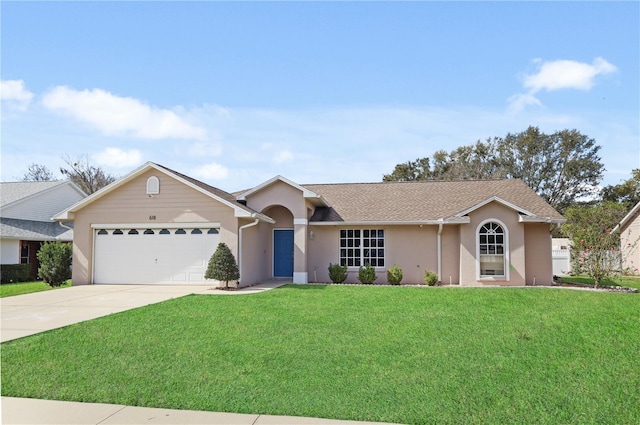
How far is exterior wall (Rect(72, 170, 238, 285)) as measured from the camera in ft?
54.6

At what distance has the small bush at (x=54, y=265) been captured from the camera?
57.5 feet

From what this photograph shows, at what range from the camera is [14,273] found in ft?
75.9

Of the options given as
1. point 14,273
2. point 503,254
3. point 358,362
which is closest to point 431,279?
point 503,254

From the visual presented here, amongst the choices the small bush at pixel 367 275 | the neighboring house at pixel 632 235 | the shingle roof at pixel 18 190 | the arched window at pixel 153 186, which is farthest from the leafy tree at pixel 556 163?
the shingle roof at pixel 18 190

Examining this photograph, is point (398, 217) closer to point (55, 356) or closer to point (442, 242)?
point (442, 242)

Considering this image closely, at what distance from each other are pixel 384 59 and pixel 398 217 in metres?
6.87

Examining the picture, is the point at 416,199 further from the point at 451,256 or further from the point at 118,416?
the point at 118,416

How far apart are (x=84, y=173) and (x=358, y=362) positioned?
152 feet

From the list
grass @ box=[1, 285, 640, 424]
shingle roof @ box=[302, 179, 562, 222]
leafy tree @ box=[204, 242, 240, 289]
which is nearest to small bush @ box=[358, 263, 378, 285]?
shingle roof @ box=[302, 179, 562, 222]

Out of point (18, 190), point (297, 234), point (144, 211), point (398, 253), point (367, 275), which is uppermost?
point (18, 190)

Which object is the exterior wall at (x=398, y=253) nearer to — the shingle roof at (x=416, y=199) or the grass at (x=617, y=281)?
the shingle roof at (x=416, y=199)

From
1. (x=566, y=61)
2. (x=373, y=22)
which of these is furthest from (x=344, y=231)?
(x=566, y=61)

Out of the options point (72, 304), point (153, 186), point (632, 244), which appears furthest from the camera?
point (632, 244)

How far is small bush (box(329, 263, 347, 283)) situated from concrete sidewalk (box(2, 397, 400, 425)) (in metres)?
12.4
